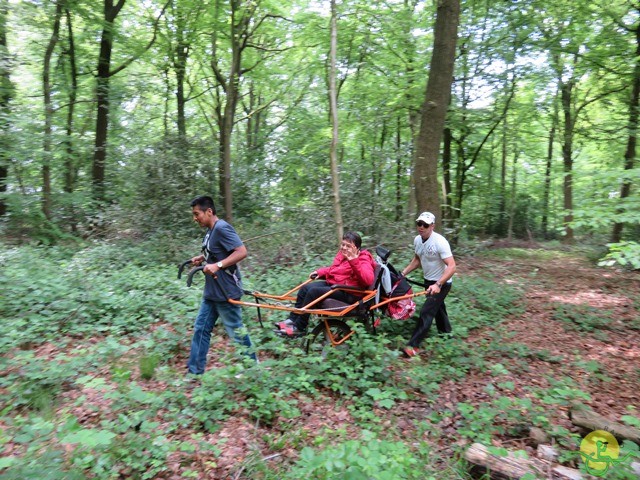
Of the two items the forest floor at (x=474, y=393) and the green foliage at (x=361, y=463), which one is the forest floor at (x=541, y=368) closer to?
the forest floor at (x=474, y=393)

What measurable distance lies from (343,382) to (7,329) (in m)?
4.40

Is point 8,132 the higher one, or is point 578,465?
point 8,132

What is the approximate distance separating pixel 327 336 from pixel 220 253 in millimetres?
1985

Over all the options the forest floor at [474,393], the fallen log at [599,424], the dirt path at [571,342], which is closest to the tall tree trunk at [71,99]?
the forest floor at [474,393]

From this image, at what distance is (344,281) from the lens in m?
5.62

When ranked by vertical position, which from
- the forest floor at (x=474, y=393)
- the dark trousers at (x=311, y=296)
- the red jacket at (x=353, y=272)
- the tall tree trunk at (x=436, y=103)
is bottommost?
the forest floor at (x=474, y=393)

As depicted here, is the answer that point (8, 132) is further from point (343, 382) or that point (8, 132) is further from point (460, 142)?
point (460, 142)

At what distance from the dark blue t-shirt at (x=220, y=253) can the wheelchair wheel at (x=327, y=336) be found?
131cm

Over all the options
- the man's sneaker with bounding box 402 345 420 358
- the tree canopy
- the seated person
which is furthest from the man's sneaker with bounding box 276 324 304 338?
the tree canopy

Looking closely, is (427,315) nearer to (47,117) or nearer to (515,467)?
(515,467)

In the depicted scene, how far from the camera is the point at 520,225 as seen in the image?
21.7 meters

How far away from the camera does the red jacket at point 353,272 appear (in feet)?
17.5

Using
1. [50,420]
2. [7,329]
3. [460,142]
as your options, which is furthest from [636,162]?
[7,329]

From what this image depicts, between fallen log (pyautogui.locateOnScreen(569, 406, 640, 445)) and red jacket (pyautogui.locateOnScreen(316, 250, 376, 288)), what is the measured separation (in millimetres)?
2660
